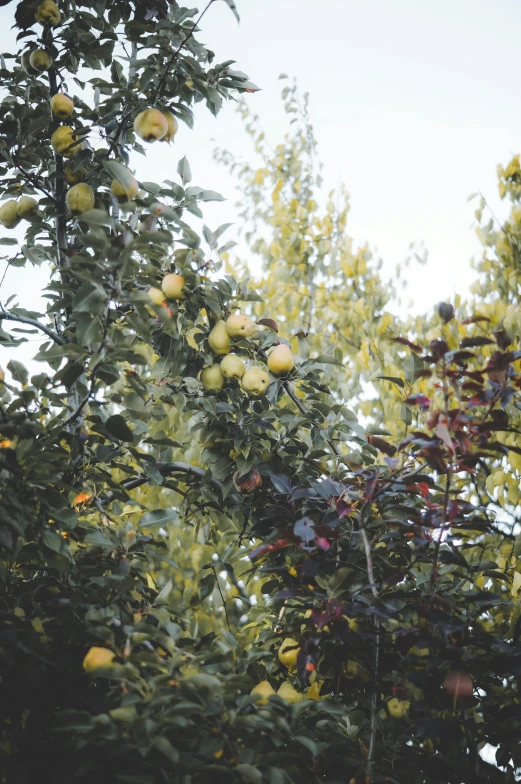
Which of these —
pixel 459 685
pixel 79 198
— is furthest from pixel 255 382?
pixel 459 685

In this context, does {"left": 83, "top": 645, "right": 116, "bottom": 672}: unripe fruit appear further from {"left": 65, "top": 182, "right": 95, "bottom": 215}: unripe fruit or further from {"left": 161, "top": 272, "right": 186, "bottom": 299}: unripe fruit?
{"left": 65, "top": 182, "right": 95, "bottom": 215}: unripe fruit

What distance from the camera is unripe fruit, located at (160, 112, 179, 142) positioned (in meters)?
1.90

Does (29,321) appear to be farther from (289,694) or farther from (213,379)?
(289,694)

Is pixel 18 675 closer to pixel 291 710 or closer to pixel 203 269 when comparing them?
pixel 291 710

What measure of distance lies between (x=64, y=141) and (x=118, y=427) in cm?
99

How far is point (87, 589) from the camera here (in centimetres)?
130

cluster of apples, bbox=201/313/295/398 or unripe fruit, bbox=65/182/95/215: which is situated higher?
unripe fruit, bbox=65/182/95/215

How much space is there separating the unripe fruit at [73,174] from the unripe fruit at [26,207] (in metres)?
0.14

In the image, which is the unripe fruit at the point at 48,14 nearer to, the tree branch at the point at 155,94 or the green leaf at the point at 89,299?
the tree branch at the point at 155,94

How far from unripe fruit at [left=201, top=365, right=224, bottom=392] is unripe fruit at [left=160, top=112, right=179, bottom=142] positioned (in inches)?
28.2

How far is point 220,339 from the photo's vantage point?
1850 millimetres

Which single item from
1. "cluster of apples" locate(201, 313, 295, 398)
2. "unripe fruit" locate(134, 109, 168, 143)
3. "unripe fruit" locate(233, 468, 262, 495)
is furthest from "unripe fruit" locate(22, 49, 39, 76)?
"unripe fruit" locate(233, 468, 262, 495)

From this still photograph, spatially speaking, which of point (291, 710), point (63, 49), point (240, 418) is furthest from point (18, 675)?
point (63, 49)

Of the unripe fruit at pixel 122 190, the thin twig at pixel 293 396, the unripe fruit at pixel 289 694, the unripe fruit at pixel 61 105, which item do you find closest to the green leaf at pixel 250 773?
the unripe fruit at pixel 289 694
